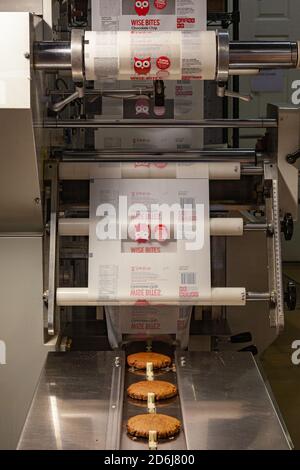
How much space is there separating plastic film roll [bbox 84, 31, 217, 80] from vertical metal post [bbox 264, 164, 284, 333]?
52cm

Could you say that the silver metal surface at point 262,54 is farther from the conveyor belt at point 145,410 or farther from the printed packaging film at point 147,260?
the conveyor belt at point 145,410

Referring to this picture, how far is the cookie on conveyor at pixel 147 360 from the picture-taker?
8.79 feet

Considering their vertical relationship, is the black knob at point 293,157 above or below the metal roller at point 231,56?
below

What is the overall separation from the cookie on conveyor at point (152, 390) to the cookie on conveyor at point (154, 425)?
0.18 m

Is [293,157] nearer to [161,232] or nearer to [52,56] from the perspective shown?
A: [161,232]

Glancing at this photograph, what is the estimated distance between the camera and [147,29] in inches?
110

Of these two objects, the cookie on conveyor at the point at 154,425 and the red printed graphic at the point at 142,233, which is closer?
the cookie on conveyor at the point at 154,425

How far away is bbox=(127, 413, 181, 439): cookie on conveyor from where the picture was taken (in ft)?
6.91

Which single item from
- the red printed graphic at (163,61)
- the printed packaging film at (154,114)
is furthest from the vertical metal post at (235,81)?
the red printed graphic at (163,61)

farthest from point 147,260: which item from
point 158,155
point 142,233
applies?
point 158,155

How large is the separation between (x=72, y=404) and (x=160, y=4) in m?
1.44

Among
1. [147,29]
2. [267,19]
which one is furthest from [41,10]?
[267,19]

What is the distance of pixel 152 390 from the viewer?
2.42 meters

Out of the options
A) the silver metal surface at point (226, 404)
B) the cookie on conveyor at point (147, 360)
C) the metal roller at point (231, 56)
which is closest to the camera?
the silver metal surface at point (226, 404)
